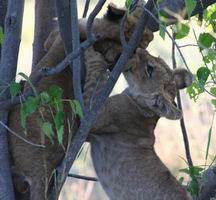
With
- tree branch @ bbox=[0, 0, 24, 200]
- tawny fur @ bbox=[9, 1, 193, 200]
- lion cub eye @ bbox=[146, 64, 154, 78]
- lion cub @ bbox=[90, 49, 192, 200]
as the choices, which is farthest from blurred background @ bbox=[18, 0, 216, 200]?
tree branch @ bbox=[0, 0, 24, 200]

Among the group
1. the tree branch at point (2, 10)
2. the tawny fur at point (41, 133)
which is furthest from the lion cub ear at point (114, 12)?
the tree branch at point (2, 10)

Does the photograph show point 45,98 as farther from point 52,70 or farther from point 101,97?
point 101,97

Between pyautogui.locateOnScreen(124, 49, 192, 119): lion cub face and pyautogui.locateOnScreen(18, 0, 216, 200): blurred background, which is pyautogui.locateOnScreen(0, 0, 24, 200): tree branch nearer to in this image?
pyautogui.locateOnScreen(124, 49, 192, 119): lion cub face

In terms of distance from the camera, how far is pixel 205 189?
2588 mm

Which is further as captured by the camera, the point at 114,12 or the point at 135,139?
the point at 135,139

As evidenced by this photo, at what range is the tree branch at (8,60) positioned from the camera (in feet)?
7.40

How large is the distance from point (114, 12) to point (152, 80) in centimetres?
32

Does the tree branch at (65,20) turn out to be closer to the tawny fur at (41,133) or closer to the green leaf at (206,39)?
the tawny fur at (41,133)

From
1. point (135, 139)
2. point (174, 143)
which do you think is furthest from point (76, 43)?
point (174, 143)

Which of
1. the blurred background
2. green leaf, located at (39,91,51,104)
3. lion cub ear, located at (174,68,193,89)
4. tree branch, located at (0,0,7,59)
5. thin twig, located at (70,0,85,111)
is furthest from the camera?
the blurred background

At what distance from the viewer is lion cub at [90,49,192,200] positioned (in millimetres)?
2779

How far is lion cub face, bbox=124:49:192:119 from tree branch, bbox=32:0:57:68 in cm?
31

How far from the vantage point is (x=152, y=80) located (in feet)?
9.18

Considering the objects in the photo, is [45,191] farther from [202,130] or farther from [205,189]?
[202,130]
